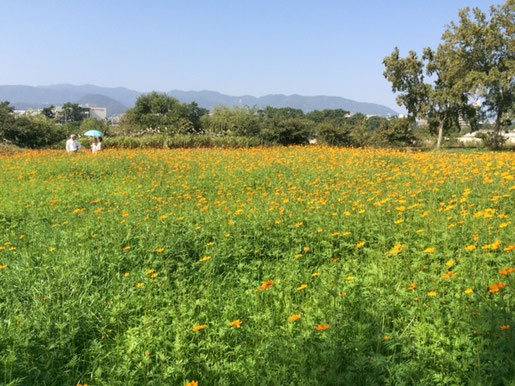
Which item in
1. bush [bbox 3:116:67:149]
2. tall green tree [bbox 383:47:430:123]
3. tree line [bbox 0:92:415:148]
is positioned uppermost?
tall green tree [bbox 383:47:430:123]

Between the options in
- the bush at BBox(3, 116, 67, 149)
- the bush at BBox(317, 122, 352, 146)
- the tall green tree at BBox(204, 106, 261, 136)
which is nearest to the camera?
the bush at BBox(317, 122, 352, 146)

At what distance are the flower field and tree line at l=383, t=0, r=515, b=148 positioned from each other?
24.8m

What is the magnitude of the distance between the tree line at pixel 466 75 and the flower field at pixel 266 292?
24.8 m

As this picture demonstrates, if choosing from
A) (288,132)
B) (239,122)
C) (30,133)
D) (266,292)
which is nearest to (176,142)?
(288,132)

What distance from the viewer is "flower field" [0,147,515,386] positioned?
237cm

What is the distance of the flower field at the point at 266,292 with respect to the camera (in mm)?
2365

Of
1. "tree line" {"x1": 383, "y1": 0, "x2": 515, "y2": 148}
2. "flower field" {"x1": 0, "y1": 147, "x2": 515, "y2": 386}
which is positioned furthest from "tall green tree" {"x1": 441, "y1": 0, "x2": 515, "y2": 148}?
"flower field" {"x1": 0, "y1": 147, "x2": 515, "y2": 386}

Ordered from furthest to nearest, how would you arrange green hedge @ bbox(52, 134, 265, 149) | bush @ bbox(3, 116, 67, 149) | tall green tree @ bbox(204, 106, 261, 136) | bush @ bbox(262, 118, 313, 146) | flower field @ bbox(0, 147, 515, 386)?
tall green tree @ bbox(204, 106, 261, 136)
bush @ bbox(3, 116, 67, 149)
bush @ bbox(262, 118, 313, 146)
green hedge @ bbox(52, 134, 265, 149)
flower field @ bbox(0, 147, 515, 386)

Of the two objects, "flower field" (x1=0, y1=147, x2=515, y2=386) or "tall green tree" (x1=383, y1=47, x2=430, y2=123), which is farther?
"tall green tree" (x1=383, y1=47, x2=430, y2=123)

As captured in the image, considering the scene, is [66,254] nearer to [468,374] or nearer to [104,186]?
[468,374]

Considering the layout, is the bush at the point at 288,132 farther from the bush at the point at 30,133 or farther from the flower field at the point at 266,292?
the bush at the point at 30,133

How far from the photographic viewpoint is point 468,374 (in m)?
2.13

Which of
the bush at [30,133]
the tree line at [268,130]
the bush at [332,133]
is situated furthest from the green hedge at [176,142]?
the bush at [30,133]

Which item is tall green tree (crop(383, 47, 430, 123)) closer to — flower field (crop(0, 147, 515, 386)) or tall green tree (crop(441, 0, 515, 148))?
tall green tree (crop(441, 0, 515, 148))
